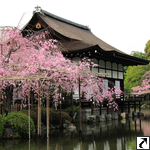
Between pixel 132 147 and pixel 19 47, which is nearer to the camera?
pixel 132 147

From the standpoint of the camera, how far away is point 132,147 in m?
9.56

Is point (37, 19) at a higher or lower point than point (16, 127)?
higher

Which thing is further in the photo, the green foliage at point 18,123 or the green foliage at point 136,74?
the green foliage at point 136,74

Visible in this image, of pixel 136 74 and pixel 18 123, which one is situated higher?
pixel 136 74

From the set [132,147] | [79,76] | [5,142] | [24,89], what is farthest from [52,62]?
[132,147]

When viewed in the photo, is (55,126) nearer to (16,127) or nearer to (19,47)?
(16,127)

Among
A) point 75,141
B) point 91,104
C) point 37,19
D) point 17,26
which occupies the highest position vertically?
point 37,19

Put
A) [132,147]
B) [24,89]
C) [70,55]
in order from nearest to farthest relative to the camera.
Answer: [132,147] → [24,89] → [70,55]

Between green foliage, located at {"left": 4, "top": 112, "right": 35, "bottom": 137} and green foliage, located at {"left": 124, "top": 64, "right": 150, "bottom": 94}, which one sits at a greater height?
green foliage, located at {"left": 124, "top": 64, "right": 150, "bottom": 94}

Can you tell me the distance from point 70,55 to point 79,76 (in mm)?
7416

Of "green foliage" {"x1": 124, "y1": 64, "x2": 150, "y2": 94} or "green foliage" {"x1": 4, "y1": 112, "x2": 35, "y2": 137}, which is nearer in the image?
"green foliage" {"x1": 4, "y1": 112, "x2": 35, "y2": 137}

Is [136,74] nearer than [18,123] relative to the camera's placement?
No

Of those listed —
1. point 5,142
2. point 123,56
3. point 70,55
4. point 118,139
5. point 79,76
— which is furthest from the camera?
point 123,56

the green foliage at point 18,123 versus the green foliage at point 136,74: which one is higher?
the green foliage at point 136,74
